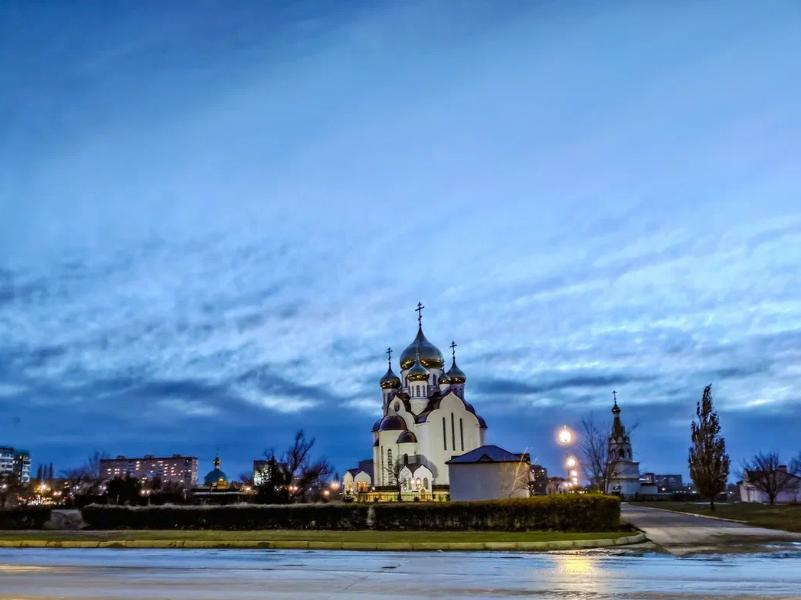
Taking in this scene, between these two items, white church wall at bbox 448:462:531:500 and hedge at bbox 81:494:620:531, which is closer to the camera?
hedge at bbox 81:494:620:531

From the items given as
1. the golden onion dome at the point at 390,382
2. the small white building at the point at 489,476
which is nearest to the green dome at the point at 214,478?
the golden onion dome at the point at 390,382

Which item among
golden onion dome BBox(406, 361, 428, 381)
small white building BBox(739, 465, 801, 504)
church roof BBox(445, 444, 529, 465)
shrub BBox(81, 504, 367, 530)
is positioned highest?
golden onion dome BBox(406, 361, 428, 381)

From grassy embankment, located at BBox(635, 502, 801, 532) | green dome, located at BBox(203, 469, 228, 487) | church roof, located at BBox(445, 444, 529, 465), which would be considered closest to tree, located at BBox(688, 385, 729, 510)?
grassy embankment, located at BBox(635, 502, 801, 532)

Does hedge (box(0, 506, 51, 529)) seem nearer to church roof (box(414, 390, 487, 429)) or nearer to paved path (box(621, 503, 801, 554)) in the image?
paved path (box(621, 503, 801, 554))

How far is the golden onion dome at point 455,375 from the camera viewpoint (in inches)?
3240

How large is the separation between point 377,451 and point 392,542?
5742 cm

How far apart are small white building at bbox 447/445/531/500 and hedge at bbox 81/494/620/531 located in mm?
17259

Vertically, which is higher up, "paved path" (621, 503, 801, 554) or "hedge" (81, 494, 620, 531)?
"hedge" (81, 494, 620, 531)

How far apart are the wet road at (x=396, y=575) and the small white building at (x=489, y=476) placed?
82.2 feet

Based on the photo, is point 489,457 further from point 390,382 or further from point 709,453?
point 390,382

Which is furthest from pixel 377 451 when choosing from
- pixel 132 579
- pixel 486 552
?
pixel 132 579

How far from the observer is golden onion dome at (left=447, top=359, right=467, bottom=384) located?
270ft

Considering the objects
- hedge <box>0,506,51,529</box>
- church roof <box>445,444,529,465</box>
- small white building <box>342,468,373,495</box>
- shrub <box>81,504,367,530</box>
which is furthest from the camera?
small white building <box>342,468,373,495</box>

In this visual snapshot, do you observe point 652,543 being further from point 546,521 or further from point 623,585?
point 623,585
